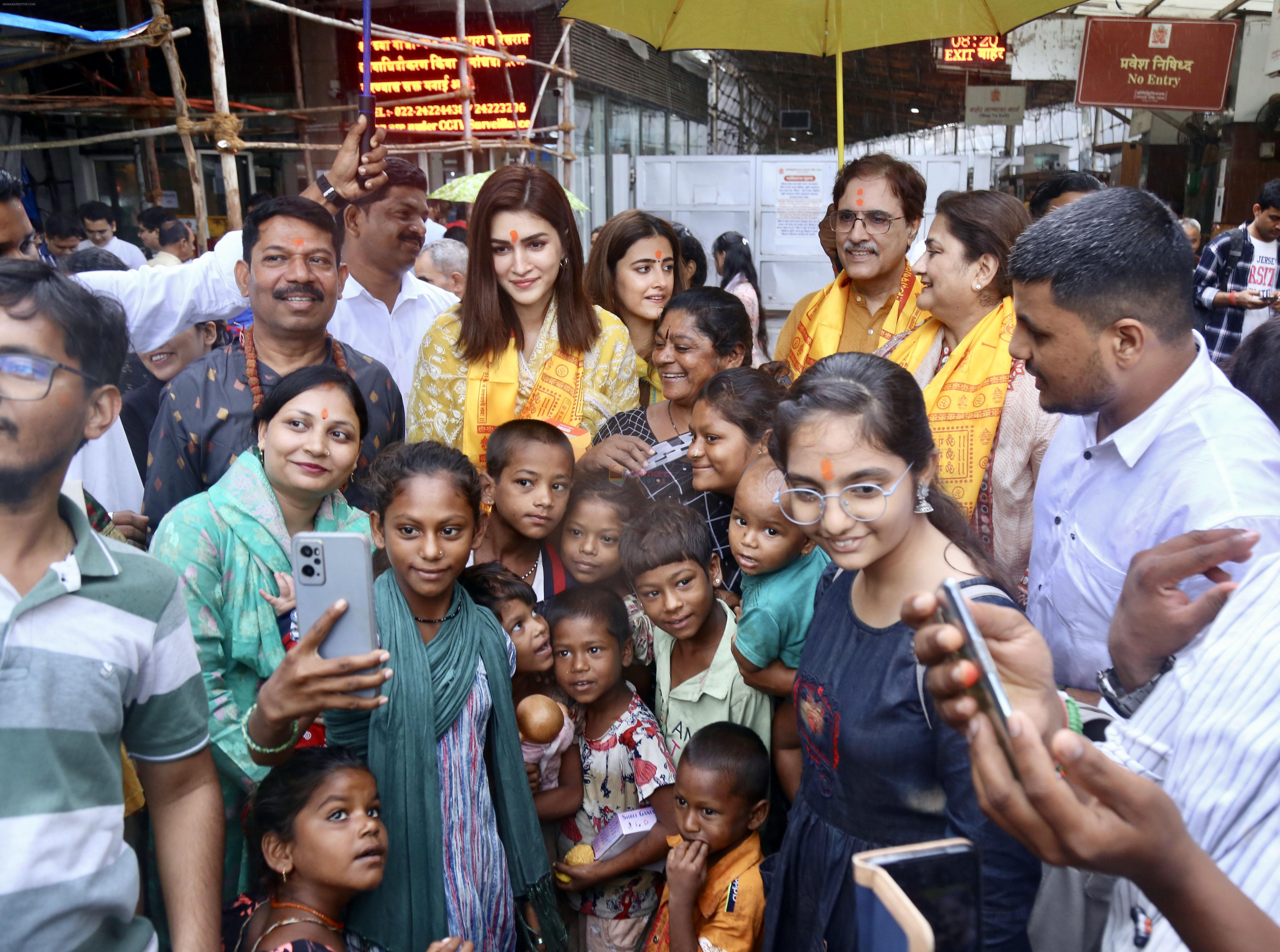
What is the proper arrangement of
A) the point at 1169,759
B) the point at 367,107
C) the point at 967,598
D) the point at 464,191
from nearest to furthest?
the point at 1169,759 < the point at 967,598 < the point at 367,107 < the point at 464,191

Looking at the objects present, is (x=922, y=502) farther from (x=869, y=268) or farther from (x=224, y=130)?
(x=224, y=130)

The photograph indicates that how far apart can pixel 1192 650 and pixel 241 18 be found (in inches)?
402

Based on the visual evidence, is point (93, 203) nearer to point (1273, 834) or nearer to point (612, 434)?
point (612, 434)

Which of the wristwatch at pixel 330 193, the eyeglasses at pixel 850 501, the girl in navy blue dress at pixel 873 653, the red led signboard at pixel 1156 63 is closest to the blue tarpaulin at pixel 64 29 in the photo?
the wristwatch at pixel 330 193

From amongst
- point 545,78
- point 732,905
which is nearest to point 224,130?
point 732,905

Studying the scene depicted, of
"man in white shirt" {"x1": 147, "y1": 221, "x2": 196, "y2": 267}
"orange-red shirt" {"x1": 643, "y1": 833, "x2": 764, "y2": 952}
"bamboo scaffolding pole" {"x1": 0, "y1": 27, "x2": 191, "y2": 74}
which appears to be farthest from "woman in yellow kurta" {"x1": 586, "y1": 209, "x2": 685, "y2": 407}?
"man in white shirt" {"x1": 147, "y1": 221, "x2": 196, "y2": 267}

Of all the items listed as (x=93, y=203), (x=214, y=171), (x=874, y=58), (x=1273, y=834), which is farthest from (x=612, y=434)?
(x=874, y=58)

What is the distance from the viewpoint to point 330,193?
311 cm

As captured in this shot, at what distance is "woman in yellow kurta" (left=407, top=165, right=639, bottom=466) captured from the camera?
3.02 m

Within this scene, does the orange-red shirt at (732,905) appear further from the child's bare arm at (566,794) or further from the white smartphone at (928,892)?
the white smartphone at (928,892)

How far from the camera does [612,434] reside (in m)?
3.01

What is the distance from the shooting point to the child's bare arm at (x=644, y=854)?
239 cm

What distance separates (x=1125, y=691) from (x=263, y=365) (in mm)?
2280

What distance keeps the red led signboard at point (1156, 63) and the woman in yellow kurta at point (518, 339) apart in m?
9.46
